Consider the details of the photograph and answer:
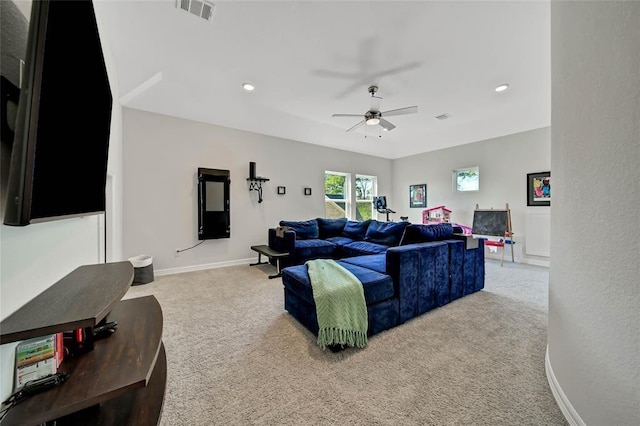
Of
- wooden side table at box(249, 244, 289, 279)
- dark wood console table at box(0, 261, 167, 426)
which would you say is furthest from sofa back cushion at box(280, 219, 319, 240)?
dark wood console table at box(0, 261, 167, 426)

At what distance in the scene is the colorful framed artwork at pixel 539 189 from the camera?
461cm

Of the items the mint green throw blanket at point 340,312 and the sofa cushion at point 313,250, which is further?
the sofa cushion at point 313,250

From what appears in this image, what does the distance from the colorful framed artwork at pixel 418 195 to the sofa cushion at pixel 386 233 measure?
2.95 meters

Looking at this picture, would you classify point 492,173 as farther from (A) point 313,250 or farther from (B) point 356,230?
(A) point 313,250

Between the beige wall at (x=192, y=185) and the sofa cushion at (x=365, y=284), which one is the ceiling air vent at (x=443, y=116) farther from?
the sofa cushion at (x=365, y=284)

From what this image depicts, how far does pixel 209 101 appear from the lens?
13.4 ft

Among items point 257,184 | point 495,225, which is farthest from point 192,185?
point 495,225

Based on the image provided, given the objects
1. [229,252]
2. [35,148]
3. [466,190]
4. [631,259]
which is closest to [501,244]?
[466,190]

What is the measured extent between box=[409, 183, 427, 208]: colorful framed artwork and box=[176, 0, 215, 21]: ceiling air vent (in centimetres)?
606

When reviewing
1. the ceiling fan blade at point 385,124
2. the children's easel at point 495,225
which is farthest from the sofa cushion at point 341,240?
the children's easel at point 495,225

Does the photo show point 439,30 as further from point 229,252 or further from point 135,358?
point 229,252

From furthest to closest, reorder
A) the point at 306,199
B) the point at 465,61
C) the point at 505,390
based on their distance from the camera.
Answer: the point at 306,199 < the point at 465,61 < the point at 505,390

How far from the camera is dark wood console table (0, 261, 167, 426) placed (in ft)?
2.16

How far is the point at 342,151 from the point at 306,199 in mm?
1737
